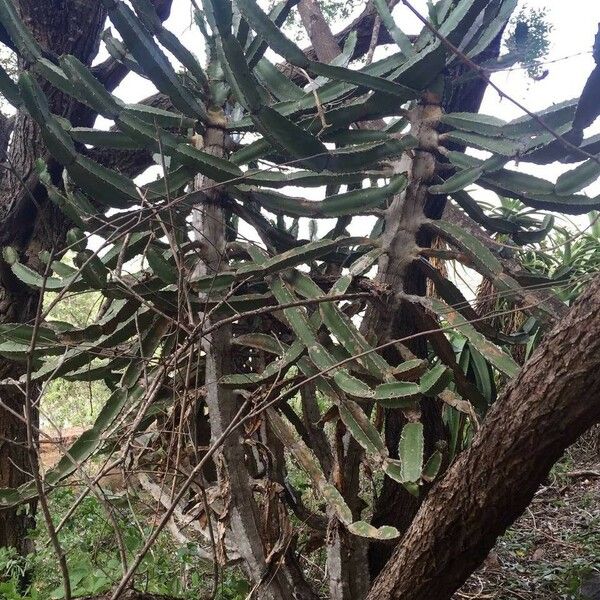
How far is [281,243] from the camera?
82.0 inches

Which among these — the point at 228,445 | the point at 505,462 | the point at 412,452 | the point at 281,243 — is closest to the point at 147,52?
the point at 281,243

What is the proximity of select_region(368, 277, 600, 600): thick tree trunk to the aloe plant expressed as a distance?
0.46 feet

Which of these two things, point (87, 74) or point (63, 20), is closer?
point (87, 74)

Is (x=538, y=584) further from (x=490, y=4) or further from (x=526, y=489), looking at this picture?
(x=490, y=4)

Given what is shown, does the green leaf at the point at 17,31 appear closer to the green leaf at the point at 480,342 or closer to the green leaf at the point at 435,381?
the green leaf at the point at 480,342

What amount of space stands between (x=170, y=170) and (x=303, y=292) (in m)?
0.58

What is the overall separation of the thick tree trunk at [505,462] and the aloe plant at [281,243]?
5.5 inches

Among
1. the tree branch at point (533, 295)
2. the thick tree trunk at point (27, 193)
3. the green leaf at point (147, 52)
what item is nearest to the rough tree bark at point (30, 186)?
the thick tree trunk at point (27, 193)

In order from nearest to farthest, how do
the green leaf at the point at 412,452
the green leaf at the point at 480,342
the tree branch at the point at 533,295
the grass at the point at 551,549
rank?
1. the green leaf at the point at 412,452
2. the green leaf at the point at 480,342
3. the tree branch at the point at 533,295
4. the grass at the point at 551,549

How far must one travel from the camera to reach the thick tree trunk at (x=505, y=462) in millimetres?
1124

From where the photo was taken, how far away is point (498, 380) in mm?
3850

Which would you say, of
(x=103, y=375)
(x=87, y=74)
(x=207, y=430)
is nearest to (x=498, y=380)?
(x=207, y=430)

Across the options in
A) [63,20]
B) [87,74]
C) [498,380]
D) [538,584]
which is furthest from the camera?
[498,380]

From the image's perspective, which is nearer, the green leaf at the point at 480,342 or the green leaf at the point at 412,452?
the green leaf at the point at 412,452
